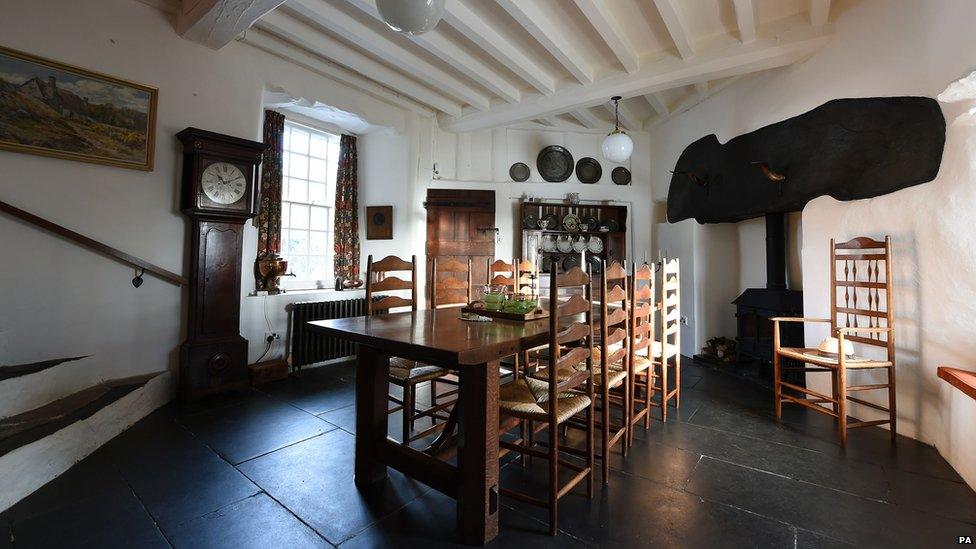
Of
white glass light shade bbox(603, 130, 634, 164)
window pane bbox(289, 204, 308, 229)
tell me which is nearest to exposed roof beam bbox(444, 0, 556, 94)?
white glass light shade bbox(603, 130, 634, 164)

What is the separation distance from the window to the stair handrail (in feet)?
4.30

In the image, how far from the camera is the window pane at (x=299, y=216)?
446cm

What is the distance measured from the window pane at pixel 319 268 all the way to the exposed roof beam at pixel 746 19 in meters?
4.67

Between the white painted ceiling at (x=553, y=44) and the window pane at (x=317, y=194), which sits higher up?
the white painted ceiling at (x=553, y=44)

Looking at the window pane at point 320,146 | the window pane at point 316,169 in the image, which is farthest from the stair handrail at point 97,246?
the window pane at point 320,146

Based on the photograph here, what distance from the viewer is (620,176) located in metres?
5.72

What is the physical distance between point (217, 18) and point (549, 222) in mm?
3978

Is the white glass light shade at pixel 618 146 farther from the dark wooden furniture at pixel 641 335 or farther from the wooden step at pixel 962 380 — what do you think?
the wooden step at pixel 962 380

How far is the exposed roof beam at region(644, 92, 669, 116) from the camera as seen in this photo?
4756mm

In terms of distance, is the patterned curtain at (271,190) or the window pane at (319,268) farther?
the window pane at (319,268)

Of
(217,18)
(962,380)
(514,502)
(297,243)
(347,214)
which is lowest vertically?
(514,502)

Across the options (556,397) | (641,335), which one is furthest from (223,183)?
(641,335)

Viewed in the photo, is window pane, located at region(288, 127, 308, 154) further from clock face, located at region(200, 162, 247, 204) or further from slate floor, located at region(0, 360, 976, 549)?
slate floor, located at region(0, 360, 976, 549)

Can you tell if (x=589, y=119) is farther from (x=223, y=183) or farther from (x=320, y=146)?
(x=223, y=183)
